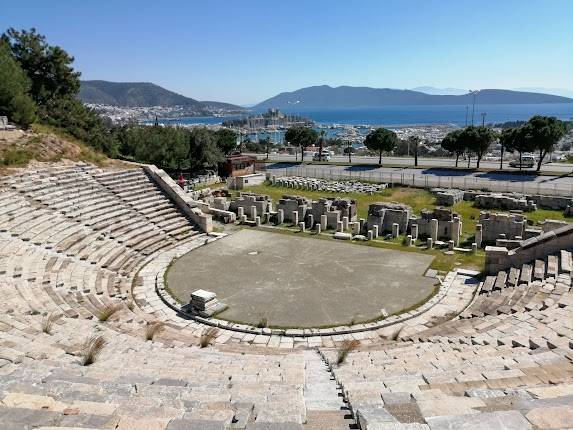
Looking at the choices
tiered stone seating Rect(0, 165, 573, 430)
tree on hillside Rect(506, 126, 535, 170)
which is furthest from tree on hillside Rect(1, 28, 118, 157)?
tree on hillside Rect(506, 126, 535, 170)

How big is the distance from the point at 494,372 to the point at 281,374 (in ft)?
14.6

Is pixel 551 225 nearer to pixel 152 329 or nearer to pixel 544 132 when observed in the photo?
pixel 152 329

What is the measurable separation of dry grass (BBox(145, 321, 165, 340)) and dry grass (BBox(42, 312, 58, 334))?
2656 mm

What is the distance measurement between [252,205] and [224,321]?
16964mm

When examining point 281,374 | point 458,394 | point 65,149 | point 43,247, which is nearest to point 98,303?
point 43,247

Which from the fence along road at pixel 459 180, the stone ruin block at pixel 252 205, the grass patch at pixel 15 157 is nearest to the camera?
the grass patch at pixel 15 157

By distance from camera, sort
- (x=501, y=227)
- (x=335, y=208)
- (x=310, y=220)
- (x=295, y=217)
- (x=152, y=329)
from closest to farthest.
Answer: (x=152, y=329), (x=501, y=227), (x=310, y=220), (x=295, y=217), (x=335, y=208)

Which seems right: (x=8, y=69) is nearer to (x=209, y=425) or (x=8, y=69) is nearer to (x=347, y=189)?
(x=347, y=189)

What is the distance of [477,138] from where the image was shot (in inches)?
2026

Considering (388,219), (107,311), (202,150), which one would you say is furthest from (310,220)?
(202,150)

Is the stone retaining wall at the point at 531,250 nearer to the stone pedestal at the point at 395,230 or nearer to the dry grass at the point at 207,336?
the stone pedestal at the point at 395,230

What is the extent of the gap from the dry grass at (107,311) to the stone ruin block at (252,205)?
15.6m

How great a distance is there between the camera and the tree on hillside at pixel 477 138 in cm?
5112

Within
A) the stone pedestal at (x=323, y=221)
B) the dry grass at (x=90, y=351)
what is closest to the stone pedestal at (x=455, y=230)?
the stone pedestal at (x=323, y=221)
